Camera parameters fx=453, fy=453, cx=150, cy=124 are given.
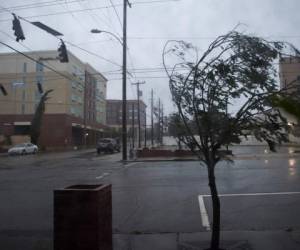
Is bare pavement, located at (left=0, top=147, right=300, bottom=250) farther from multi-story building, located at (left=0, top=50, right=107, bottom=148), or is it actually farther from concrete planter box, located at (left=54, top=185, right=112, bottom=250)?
multi-story building, located at (left=0, top=50, right=107, bottom=148)

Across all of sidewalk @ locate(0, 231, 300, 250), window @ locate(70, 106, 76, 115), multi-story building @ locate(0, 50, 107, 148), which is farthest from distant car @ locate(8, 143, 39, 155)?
sidewalk @ locate(0, 231, 300, 250)

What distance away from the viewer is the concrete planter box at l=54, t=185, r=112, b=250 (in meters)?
6.02

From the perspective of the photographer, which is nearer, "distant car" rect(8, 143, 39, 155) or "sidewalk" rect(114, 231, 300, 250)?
"sidewalk" rect(114, 231, 300, 250)

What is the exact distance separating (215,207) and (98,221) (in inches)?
71.4

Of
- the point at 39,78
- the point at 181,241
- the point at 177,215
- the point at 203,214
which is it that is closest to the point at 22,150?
the point at 39,78

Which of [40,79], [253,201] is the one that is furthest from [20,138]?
[253,201]

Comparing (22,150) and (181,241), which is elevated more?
(22,150)

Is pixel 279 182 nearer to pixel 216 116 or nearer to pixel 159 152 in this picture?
pixel 216 116

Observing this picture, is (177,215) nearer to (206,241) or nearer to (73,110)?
(206,241)

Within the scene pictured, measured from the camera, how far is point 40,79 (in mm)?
78250

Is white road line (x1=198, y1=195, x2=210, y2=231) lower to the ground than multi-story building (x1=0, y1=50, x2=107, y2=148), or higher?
lower

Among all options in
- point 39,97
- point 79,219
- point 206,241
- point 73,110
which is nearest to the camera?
point 79,219

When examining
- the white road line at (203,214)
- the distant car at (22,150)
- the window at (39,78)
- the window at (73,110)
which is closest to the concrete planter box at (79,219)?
the white road line at (203,214)

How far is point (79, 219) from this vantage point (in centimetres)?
604
